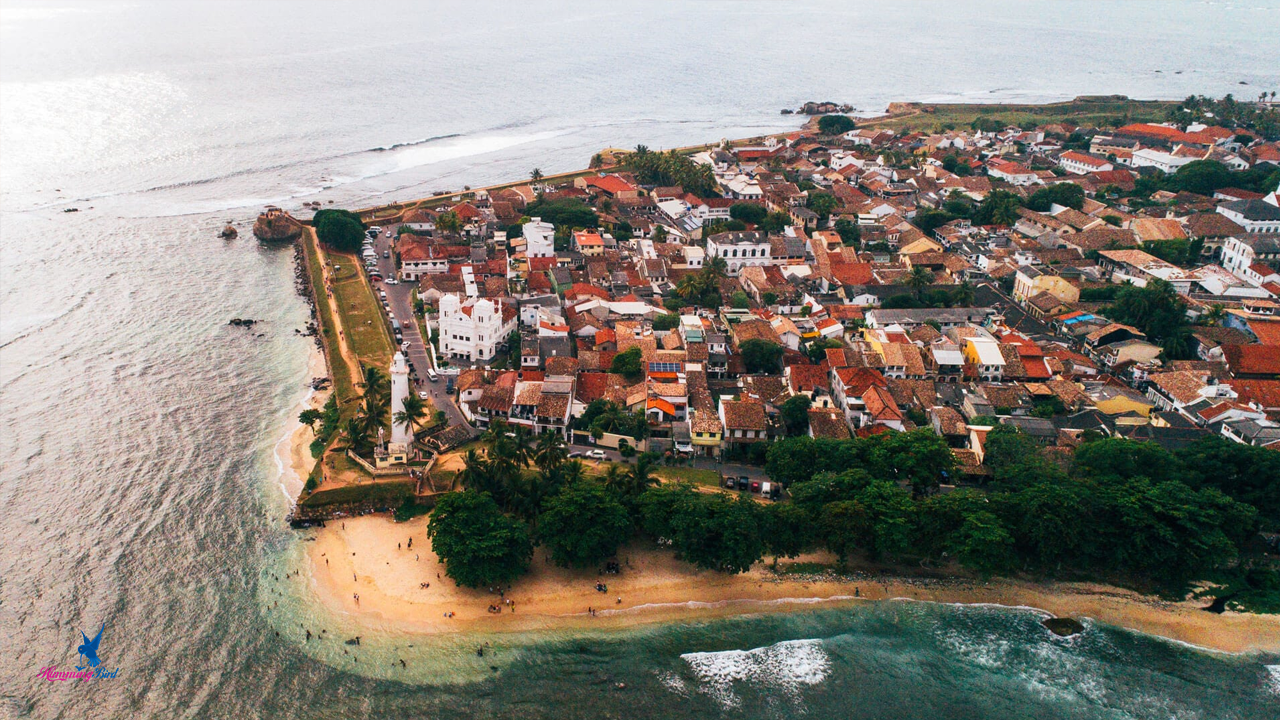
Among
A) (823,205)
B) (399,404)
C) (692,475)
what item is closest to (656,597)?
(692,475)

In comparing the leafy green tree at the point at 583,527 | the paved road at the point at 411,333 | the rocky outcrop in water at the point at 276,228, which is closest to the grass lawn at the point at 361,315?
the paved road at the point at 411,333

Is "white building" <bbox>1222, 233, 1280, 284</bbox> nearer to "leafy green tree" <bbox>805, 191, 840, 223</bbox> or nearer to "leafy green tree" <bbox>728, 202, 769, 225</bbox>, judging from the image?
"leafy green tree" <bbox>805, 191, 840, 223</bbox>

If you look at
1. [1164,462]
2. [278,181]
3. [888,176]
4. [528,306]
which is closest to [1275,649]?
[1164,462]

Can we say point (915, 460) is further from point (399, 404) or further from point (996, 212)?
point (996, 212)

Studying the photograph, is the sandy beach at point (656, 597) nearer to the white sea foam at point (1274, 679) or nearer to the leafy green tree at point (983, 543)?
the white sea foam at point (1274, 679)

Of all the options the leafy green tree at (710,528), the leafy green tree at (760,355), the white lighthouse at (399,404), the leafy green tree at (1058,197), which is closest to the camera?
the leafy green tree at (710,528)

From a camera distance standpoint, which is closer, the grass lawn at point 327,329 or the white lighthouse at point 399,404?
the white lighthouse at point 399,404

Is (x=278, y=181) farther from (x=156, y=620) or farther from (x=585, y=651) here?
(x=585, y=651)

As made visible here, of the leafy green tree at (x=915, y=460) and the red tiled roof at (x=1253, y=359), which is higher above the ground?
the red tiled roof at (x=1253, y=359)
